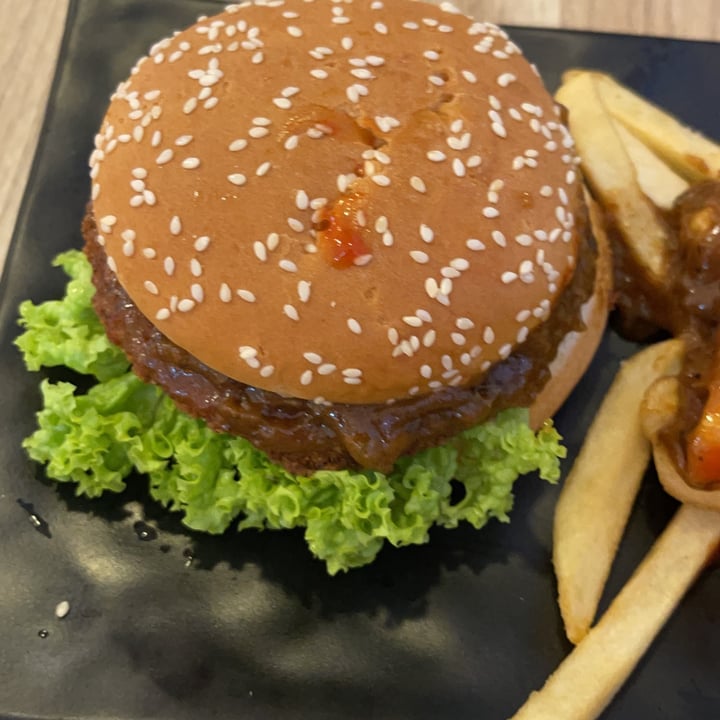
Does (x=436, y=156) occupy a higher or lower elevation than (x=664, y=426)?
higher

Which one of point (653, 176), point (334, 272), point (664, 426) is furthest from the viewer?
point (653, 176)

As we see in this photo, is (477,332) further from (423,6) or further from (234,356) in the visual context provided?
(423,6)

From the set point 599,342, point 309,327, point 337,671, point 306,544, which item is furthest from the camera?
point 599,342

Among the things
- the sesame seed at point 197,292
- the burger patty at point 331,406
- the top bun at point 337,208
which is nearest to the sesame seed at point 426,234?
the top bun at point 337,208

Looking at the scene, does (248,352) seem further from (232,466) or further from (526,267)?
(526,267)

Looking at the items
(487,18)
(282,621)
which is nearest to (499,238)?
(282,621)

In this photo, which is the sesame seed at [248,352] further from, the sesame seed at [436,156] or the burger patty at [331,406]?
the sesame seed at [436,156]

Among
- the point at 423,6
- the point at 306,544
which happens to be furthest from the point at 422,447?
the point at 423,6
